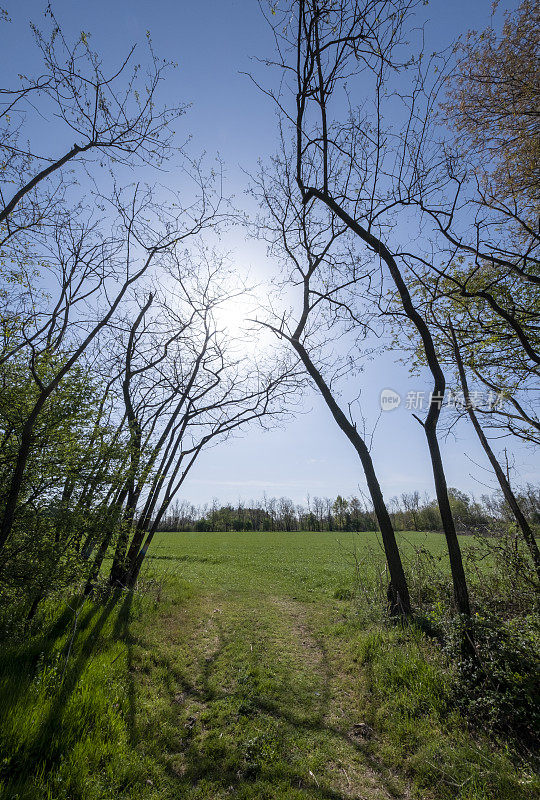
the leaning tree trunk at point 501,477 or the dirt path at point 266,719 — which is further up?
the leaning tree trunk at point 501,477

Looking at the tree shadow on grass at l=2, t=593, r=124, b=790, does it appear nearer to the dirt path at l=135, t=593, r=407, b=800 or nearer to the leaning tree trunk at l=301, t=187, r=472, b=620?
the dirt path at l=135, t=593, r=407, b=800

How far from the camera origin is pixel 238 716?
Result: 4.07m

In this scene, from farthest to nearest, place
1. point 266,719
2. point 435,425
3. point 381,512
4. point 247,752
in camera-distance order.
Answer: point 381,512, point 435,425, point 266,719, point 247,752

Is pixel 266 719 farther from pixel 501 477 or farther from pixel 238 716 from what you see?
pixel 501 477

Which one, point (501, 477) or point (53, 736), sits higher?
point (501, 477)

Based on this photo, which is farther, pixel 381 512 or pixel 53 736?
pixel 381 512

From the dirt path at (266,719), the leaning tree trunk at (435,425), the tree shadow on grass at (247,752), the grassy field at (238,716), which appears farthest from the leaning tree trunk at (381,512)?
the tree shadow on grass at (247,752)

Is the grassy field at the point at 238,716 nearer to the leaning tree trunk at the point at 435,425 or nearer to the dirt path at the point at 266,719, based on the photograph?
the dirt path at the point at 266,719

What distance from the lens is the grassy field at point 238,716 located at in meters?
2.79

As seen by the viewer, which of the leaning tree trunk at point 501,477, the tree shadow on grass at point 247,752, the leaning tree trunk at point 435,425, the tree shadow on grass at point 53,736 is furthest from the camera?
the leaning tree trunk at point 501,477

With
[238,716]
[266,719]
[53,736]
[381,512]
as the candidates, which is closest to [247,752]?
[266,719]

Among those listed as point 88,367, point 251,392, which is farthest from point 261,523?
point 88,367

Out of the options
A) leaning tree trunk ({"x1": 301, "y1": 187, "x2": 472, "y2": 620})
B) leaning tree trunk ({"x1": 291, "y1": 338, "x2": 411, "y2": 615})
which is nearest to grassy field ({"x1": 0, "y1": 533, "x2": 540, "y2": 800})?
leaning tree trunk ({"x1": 291, "y1": 338, "x2": 411, "y2": 615})

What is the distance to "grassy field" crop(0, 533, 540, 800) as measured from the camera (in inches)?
110
